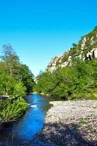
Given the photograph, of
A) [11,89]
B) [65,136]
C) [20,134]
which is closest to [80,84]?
[11,89]

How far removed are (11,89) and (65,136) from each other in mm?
38062

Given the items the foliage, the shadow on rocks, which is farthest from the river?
the foliage

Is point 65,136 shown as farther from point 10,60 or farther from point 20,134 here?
point 10,60

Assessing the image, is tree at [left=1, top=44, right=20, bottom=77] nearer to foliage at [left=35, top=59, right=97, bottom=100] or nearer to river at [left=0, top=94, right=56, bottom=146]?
foliage at [left=35, top=59, right=97, bottom=100]

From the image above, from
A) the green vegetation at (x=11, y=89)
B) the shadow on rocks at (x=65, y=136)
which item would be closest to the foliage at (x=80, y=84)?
the green vegetation at (x=11, y=89)

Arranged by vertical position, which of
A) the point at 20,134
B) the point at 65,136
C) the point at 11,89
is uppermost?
the point at 11,89

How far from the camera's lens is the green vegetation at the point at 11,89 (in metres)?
37.7

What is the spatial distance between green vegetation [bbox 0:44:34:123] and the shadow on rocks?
314 inches

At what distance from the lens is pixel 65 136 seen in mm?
27219

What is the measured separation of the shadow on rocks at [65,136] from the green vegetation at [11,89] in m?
7.98

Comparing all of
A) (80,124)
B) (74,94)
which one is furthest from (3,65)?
(80,124)

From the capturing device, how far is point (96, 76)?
82.7m

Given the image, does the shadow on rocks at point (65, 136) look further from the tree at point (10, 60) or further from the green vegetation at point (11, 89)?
the tree at point (10, 60)

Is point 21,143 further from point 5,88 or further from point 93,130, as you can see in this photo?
point 5,88
